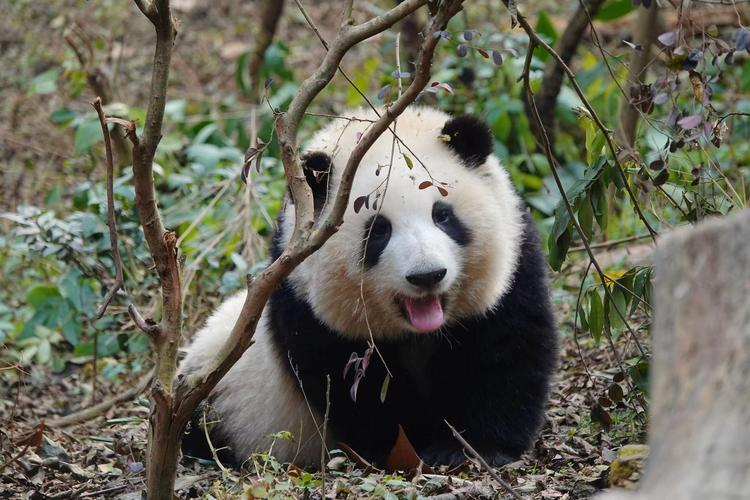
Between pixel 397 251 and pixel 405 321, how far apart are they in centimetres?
46

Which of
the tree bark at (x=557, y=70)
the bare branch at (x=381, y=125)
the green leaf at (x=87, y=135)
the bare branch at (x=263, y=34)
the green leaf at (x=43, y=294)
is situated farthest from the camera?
the bare branch at (x=263, y=34)

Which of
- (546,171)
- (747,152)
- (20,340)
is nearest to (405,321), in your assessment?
(20,340)

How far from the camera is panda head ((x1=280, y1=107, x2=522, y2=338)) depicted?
14.4 ft

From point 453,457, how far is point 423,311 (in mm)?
749

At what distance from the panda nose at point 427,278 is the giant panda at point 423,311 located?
117 millimetres

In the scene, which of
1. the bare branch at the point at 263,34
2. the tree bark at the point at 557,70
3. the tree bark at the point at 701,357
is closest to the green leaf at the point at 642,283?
the tree bark at the point at 701,357

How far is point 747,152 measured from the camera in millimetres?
8422

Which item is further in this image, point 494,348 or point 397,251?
point 494,348

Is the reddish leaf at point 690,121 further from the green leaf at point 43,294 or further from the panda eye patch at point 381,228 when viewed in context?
the green leaf at point 43,294

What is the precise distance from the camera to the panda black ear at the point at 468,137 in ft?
15.5

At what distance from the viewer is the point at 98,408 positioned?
20.9ft

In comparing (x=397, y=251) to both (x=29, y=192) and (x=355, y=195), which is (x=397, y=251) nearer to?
(x=355, y=195)

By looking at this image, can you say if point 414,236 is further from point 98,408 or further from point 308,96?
point 98,408

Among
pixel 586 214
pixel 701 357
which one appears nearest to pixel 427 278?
pixel 586 214
